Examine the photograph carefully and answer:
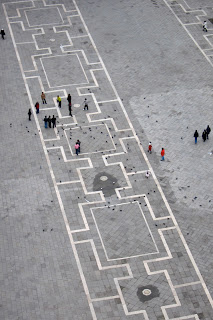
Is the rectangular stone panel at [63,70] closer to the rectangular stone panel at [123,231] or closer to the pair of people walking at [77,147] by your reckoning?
the pair of people walking at [77,147]

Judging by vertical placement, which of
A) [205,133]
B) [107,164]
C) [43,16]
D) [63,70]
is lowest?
[43,16]

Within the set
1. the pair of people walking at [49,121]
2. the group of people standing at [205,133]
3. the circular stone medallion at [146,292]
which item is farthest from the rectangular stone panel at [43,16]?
the circular stone medallion at [146,292]

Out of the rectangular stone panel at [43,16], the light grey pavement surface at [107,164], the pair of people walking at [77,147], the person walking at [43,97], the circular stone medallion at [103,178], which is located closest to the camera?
the light grey pavement surface at [107,164]

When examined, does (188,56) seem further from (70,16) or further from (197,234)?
(197,234)

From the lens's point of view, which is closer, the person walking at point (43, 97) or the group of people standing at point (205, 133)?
the group of people standing at point (205, 133)

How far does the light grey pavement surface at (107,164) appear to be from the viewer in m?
56.6

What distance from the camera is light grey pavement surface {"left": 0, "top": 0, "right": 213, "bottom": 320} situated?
56.6 m

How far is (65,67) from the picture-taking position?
82.8 metres

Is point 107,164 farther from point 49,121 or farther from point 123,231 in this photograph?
point 123,231

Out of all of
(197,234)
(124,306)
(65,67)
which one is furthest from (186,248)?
(65,67)

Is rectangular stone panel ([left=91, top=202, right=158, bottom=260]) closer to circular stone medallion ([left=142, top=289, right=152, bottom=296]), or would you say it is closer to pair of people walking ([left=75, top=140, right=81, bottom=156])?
circular stone medallion ([left=142, top=289, right=152, bottom=296])

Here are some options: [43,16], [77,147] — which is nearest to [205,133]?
[77,147]

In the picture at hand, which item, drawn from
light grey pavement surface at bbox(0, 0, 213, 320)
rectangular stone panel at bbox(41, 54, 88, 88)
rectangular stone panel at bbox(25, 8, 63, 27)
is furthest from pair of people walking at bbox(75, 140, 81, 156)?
rectangular stone panel at bbox(25, 8, 63, 27)

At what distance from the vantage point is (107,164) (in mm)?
68625
